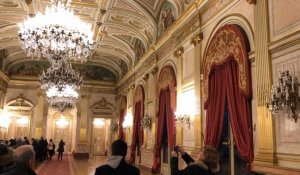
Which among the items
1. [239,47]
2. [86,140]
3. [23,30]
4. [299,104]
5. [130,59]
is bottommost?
[86,140]

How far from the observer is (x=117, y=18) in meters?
12.4

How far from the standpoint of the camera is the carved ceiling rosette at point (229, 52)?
224 inches

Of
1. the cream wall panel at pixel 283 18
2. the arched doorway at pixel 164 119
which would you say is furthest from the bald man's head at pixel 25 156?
the arched doorway at pixel 164 119

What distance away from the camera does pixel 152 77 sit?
12.6 meters

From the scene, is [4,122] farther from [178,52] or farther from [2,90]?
[178,52]

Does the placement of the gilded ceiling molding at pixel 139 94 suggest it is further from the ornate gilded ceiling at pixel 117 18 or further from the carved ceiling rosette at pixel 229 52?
the carved ceiling rosette at pixel 229 52

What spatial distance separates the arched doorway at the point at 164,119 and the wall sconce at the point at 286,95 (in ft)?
16.3

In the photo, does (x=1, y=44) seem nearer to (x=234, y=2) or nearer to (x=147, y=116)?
(x=147, y=116)

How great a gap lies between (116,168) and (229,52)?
4.45m

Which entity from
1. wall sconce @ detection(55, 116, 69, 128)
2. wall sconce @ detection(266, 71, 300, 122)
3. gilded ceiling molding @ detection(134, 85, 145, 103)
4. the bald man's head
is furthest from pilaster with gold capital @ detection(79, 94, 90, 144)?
the bald man's head

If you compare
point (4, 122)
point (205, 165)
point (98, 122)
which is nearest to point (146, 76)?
point (4, 122)

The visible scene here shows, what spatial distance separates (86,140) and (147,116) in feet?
28.0

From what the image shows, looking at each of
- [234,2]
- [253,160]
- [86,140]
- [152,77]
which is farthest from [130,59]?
[253,160]

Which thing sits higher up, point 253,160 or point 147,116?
point 147,116
